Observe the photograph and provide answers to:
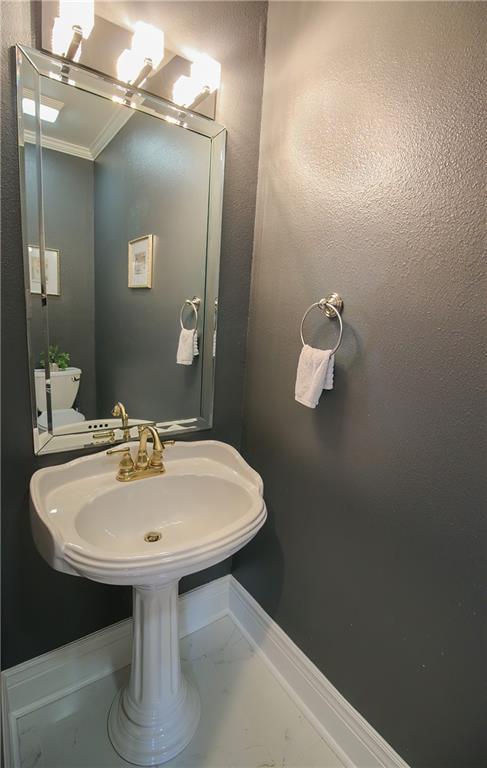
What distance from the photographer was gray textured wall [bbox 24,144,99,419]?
101cm

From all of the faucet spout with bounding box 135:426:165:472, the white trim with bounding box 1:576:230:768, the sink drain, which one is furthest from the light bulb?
the white trim with bounding box 1:576:230:768

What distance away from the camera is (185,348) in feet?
4.55

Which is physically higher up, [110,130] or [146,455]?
[110,130]

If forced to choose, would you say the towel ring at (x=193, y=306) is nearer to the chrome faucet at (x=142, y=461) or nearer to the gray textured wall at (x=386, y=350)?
the gray textured wall at (x=386, y=350)

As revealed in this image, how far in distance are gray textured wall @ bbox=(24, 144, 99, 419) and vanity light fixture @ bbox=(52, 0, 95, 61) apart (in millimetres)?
256

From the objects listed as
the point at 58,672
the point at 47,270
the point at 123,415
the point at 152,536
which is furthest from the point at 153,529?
the point at 47,270

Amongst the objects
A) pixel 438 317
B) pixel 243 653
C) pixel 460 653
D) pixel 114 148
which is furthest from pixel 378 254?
pixel 243 653

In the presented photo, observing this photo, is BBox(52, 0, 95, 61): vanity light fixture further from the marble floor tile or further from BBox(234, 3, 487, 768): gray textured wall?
the marble floor tile

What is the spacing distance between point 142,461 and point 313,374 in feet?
2.11

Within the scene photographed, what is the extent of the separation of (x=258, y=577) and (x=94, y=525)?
2.55 ft

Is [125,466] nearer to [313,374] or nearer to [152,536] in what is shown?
[152,536]

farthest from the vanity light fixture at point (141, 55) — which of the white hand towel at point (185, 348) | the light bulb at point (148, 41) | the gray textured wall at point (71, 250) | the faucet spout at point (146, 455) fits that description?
the faucet spout at point (146, 455)

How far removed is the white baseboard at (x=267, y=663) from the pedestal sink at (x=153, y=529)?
162mm

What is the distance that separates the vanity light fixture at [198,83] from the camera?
1165mm
